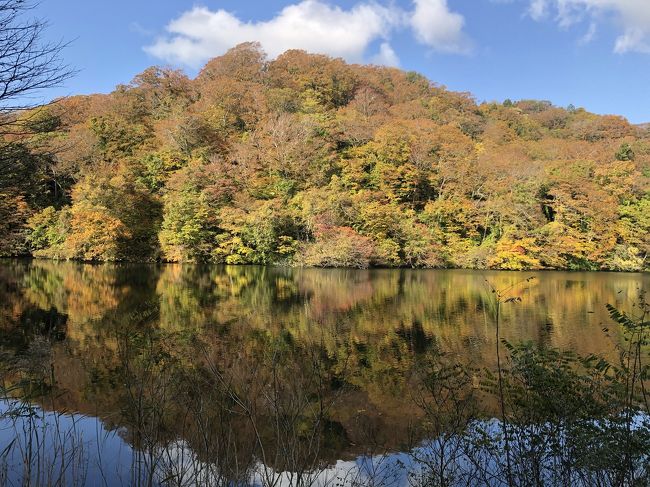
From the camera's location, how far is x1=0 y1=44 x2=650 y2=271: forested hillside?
29875mm

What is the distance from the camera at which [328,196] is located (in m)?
29.9

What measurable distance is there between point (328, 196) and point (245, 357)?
2302 centimetres

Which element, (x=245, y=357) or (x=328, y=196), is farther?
(x=328, y=196)

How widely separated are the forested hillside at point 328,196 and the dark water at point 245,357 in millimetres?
9136

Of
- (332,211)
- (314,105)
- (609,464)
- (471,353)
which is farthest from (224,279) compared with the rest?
(314,105)

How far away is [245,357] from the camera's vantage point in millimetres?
7430

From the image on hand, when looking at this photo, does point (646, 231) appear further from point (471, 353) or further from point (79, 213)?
point (79, 213)

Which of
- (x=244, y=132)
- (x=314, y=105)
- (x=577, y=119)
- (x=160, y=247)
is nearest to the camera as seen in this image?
(x=160, y=247)

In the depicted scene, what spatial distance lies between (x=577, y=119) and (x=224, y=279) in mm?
45051

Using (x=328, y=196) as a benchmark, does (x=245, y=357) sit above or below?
below

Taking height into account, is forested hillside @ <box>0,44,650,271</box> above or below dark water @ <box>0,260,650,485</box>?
above

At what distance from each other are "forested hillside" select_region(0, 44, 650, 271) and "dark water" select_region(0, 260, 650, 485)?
360 inches

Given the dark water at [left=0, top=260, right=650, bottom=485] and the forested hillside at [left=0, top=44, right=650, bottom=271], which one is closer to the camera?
the dark water at [left=0, top=260, right=650, bottom=485]

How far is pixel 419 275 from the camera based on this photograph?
24.9m
